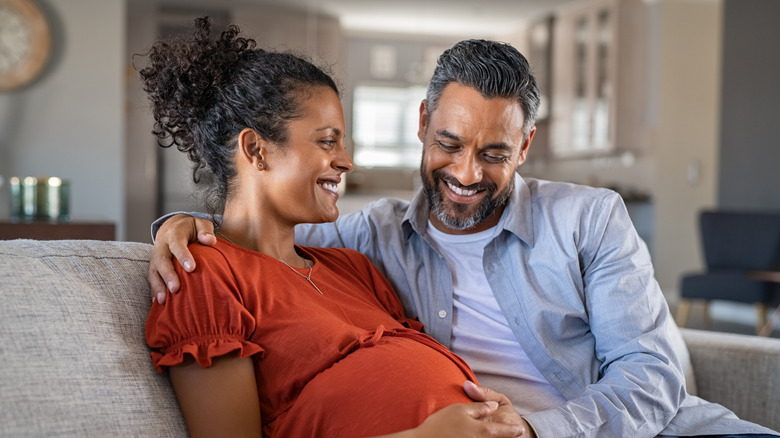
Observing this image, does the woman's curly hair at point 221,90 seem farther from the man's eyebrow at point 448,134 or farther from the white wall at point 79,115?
the white wall at point 79,115

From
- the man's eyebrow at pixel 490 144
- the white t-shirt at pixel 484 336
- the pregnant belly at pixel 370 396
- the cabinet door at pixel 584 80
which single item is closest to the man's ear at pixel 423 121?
the man's eyebrow at pixel 490 144

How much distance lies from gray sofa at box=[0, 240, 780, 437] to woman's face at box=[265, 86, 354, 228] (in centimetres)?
27

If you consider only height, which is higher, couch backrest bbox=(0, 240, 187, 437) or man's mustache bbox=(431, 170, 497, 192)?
man's mustache bbox=(431, 170, 497, 192)

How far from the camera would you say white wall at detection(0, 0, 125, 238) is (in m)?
5.00

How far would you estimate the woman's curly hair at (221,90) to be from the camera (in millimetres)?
1439

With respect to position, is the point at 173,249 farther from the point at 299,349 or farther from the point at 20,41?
the point at 20,41

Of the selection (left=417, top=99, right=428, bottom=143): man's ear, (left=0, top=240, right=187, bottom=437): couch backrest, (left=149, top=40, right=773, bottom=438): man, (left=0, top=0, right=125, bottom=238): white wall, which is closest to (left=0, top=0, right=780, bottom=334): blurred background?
(left=0, top=0, right=125, bottom=238): white wall

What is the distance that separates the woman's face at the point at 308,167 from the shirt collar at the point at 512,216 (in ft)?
1.29

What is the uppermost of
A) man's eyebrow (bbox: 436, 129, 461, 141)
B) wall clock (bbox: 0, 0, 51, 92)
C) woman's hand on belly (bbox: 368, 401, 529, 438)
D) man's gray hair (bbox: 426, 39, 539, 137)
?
Result: wall clock (bbox: 0, 0, 51, 92)

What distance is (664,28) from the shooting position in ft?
23.0

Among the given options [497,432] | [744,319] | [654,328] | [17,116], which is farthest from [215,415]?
[744,319]

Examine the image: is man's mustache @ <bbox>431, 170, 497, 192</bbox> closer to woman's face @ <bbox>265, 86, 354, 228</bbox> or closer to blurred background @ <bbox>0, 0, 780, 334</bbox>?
woman's face @ <bbox>265, 86, 354, 228</bbox>

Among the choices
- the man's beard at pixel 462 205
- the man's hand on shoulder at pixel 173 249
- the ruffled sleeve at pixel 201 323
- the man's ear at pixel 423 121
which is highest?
the man's ear at pixel 423 121

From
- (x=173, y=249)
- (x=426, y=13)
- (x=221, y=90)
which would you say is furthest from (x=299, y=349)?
(x=426, y=13)
